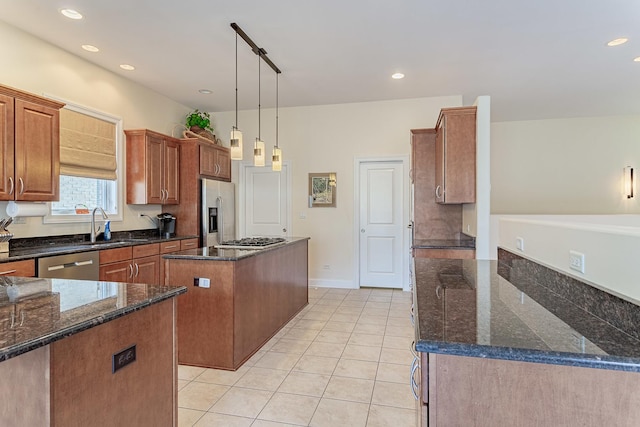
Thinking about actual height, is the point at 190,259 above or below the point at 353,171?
below

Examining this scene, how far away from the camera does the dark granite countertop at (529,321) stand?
34.7 inches

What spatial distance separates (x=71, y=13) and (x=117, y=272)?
2.28 m

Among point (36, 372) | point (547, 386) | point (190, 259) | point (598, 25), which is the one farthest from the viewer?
point (598, 25)

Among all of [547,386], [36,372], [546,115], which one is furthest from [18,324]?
[546,115]

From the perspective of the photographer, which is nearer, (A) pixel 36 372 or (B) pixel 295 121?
(A) pixel 36 372

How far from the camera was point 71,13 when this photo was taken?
294 cm

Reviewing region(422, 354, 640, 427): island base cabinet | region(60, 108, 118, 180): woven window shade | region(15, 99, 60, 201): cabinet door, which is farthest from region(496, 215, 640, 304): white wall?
region(60, 108, 118, 180): woven window shade

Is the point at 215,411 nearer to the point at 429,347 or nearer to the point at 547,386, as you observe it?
the point at 429,347

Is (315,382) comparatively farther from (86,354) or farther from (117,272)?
(117,272)

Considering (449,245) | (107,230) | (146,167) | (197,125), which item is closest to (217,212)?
(146,167)

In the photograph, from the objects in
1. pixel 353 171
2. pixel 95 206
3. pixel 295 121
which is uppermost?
pixel 295 121

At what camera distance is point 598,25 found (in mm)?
3111

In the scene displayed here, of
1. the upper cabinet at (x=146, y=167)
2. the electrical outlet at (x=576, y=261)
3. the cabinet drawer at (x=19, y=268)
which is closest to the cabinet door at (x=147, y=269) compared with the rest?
the upper cabinet at (x=146, y=167)

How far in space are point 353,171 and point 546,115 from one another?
3.41 m
